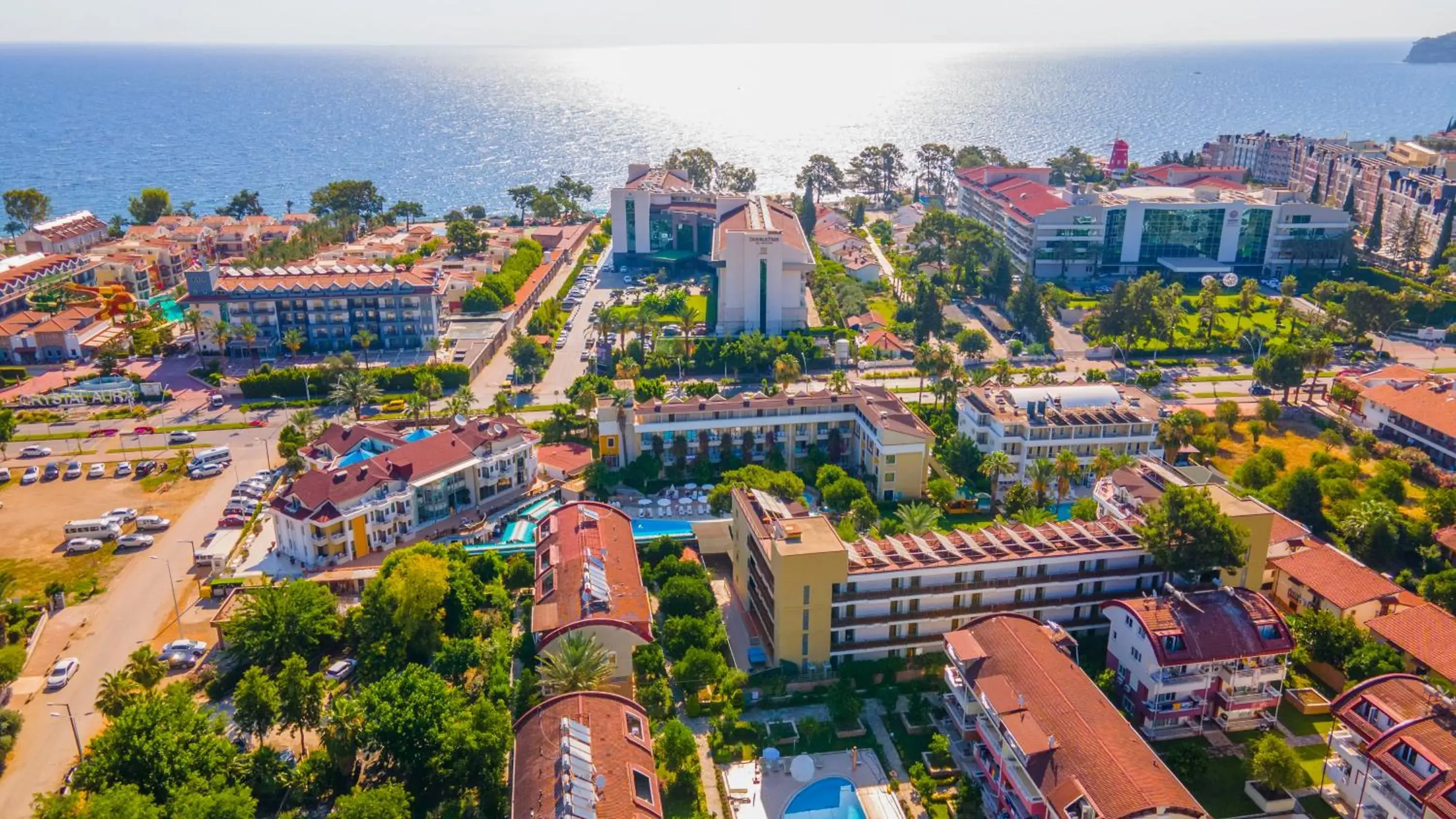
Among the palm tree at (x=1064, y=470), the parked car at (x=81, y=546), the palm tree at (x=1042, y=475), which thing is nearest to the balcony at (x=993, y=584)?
the palm tree at (x=1042, y=475)

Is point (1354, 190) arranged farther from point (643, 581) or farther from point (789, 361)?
point (643, 581)

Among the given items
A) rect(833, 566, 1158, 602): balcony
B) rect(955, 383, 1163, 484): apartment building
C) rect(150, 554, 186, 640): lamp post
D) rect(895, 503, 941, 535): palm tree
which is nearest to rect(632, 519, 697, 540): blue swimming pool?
rect(895, 503, 941, 535): palm tree

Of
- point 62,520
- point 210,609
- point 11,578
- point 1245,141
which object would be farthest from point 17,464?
point 1245,141

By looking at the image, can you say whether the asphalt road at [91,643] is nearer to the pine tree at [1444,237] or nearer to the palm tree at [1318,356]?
the palm tree at [1318,356]

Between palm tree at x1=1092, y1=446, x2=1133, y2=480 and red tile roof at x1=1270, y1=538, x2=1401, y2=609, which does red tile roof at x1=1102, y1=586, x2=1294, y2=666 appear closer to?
red tile roof at x1=1270, y1=538, x2=1401, y2=609

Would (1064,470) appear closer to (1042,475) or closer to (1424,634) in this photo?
(1042,475)

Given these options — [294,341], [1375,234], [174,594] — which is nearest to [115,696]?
[174,594]

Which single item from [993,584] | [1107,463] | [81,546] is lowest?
[81,546]
